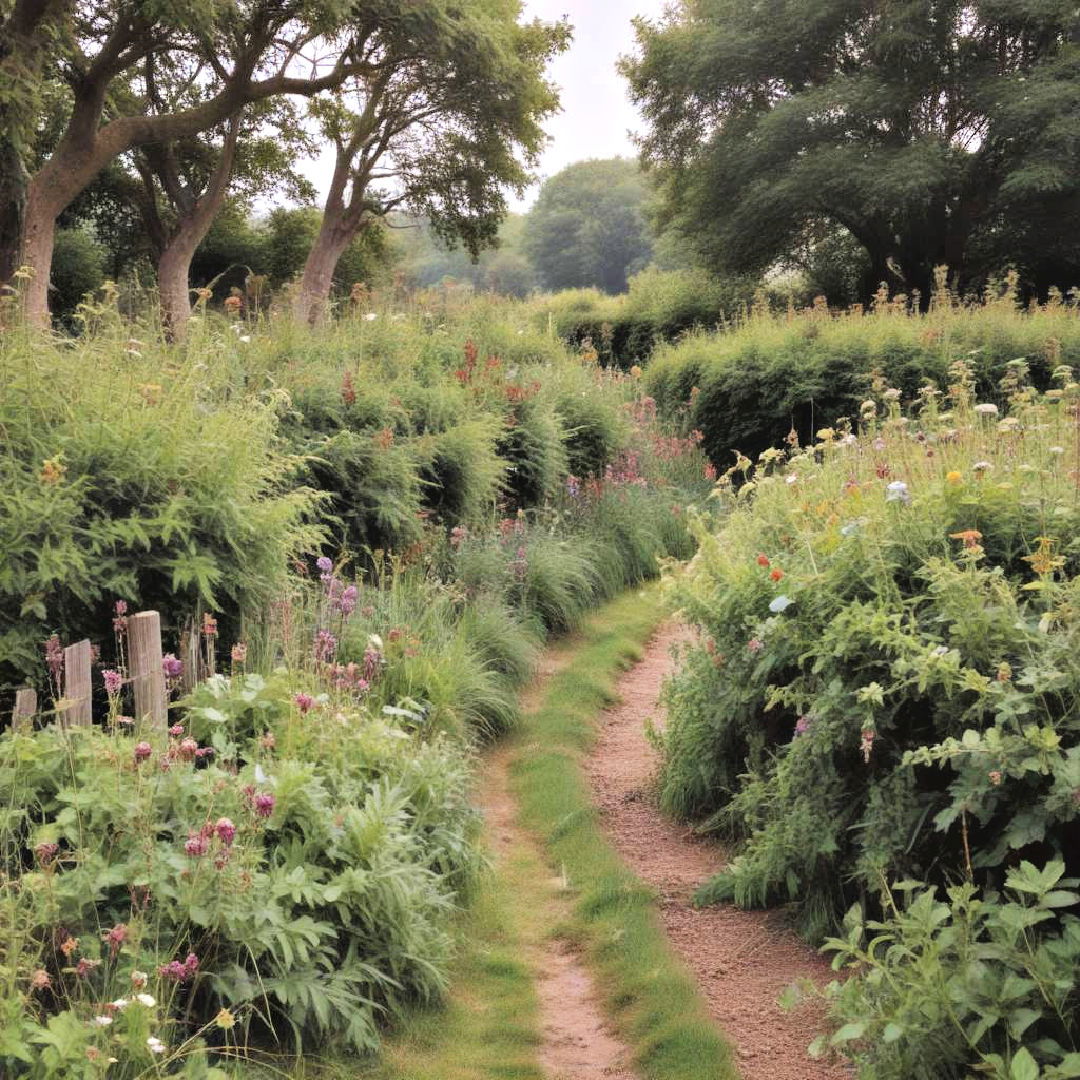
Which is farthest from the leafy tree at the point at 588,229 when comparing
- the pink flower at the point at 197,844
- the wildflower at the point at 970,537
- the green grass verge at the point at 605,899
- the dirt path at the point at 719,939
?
the pink flower at the point at 197,844

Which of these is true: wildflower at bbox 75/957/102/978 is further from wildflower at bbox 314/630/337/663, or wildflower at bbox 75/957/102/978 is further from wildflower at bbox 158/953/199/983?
wildflower at bbox 314/630/337/663

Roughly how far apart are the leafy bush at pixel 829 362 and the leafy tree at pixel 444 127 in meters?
14.6

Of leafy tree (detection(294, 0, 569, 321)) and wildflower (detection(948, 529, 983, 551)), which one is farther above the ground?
leafy tree (detection(294, 0, 569, 321))

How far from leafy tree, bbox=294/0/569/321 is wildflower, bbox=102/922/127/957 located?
2442 cm

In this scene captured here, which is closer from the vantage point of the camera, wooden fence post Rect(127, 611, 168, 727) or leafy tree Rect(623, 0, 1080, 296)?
wooden fence post Rect(127, 611, 168, 727)

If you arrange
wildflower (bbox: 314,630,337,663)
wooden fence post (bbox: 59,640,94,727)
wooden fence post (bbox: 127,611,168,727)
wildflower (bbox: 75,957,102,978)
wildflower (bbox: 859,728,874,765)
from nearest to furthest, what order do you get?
wildflower (bbox: 75,957,102,978)
wildflower (bbox: 859,728,874,765)
wooden fence post (bbox: 59,640,94,727)
wooden fence post (bbox: 127,611,168,727)
wildflower (bbox: 314,630,337,663)

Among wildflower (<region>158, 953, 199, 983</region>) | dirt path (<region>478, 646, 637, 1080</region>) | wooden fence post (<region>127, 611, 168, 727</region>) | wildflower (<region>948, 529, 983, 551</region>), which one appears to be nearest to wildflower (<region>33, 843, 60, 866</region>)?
wildflower (<region>158, 953, 199, 983</region>)

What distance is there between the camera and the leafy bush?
12.3 meters

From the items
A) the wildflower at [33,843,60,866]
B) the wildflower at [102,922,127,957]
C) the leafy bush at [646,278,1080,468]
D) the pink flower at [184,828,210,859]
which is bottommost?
the wildflower at [102,922,127,957]

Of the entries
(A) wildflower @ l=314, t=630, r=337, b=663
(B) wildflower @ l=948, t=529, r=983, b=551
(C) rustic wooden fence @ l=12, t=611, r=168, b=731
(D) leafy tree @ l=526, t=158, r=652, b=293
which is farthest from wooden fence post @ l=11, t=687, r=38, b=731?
(D) leafy tree @ l=526, t=158, r=652, b=293

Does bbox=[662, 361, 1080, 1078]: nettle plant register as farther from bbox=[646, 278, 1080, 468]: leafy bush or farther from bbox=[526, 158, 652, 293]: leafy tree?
bbox=[526, 158, 652, 293]: leafy tree

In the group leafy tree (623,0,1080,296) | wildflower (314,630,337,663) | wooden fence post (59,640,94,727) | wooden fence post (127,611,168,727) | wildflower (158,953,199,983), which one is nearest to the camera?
wildflower (158,953,199,983)

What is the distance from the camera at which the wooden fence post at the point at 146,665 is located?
3.72 m

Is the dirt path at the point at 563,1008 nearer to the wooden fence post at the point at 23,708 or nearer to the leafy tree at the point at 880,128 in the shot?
the wooden fence post at the point at 23,708
